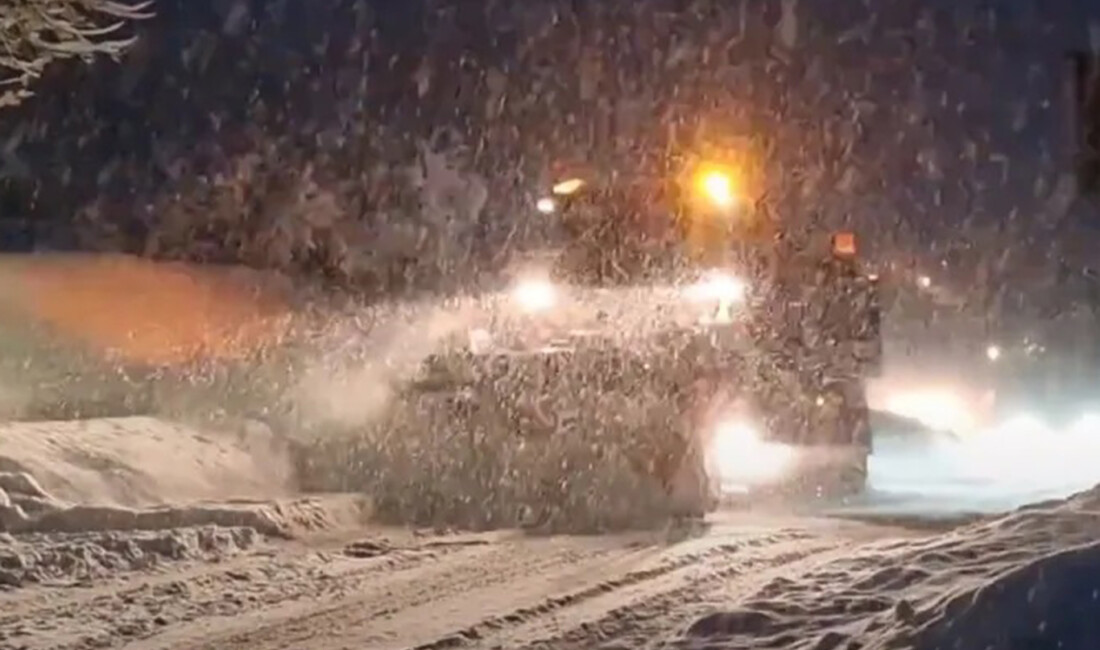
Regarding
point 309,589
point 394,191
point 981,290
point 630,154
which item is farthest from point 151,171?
point 981,290

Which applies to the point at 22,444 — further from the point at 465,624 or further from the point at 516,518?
the point at 465,624

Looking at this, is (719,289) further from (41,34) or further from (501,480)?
(41,34)

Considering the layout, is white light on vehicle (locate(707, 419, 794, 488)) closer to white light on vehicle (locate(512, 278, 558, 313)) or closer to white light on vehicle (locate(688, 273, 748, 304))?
white light on vehicle (locate(688, 273, 748, 304))

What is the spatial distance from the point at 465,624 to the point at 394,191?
23.0 meters

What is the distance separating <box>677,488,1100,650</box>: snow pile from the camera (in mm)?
6785

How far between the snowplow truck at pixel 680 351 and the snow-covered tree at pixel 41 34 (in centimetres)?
492

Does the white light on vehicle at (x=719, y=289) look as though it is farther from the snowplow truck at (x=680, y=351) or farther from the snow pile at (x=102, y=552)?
the snow pile at (x=102, y=552)

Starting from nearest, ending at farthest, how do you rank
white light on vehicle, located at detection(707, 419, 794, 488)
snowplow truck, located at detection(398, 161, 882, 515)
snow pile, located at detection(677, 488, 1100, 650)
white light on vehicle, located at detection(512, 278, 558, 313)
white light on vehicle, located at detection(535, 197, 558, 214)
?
snow pile, located at detection(677, 488, 1100, 650) → snowplow truck, located at detection(398, 161, 882, 515) → white light on vehicle, located at detection(512, 278, 558, 313) → white light on vehicle, located at detection(707, 419, 794, 488) → white light on vehicle, located at detection(535, 197, 558, 214)

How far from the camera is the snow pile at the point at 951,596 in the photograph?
6.79 meters

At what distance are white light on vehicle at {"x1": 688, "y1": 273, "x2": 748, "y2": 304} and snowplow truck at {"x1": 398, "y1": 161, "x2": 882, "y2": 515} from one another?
3 cm

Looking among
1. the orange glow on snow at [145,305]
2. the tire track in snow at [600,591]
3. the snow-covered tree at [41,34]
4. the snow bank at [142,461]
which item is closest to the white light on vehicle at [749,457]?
the snow bank at [142,461]

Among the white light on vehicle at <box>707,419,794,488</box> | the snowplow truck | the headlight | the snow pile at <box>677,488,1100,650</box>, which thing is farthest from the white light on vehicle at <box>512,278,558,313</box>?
the snow pile at <box>677,488,1100,650</box>

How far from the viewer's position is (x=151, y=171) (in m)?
29.2

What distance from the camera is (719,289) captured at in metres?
18.8
